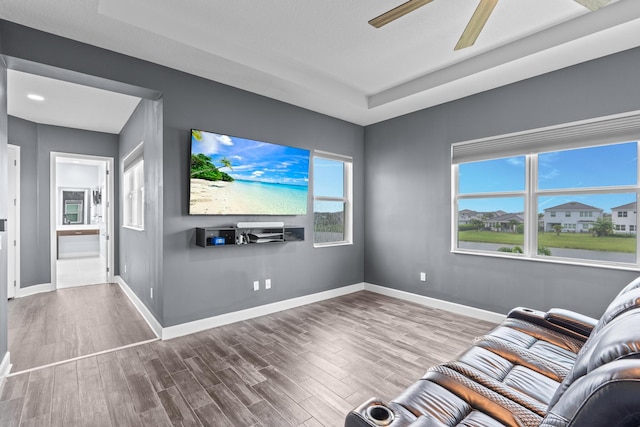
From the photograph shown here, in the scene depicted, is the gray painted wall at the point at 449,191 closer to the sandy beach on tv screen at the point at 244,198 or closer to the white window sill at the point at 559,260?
the white window sill at the point at 559,260

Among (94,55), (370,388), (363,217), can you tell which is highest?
(94,55)

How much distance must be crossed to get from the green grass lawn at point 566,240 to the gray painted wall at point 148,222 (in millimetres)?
3752

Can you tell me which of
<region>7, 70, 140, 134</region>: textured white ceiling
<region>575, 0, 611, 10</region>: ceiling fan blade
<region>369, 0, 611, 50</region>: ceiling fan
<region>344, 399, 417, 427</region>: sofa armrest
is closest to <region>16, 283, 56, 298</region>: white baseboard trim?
<region>7, 70, 140, 134</region>: textured white ceiling

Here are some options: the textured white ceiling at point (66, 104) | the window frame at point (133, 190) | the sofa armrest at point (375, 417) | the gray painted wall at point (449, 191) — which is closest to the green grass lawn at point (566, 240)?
the gray painted wall at point (449, 191)

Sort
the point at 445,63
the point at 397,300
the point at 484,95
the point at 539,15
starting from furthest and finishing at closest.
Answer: the point at 397,300
the point at 484,95
the point at 445,63
the point at 539,15

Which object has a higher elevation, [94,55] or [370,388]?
[94,55]

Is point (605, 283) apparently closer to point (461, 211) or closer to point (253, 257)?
point (461, 211)

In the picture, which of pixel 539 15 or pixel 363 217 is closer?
pixel 539 15

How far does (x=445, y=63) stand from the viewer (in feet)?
11.1

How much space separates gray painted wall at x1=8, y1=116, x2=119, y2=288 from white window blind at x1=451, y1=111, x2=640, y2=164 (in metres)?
6.30

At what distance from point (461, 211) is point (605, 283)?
157 centimetres

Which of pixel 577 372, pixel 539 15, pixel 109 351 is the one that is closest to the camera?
pixel 577 372

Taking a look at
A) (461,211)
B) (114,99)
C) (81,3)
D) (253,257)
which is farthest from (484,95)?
(114,99)

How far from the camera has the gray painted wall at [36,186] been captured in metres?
4.89
